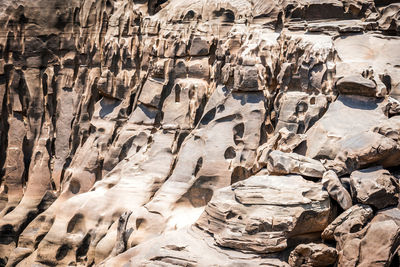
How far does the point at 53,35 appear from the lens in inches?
858

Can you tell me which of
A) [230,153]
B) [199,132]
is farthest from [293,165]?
[199,132]

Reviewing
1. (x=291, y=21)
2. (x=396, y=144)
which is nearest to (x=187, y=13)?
(x=291, y=21)

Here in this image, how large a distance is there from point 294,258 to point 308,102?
15.6 ft

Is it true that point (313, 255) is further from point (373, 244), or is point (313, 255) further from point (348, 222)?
point (373, 244)

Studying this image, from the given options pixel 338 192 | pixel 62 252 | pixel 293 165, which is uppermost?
pixel 293 165

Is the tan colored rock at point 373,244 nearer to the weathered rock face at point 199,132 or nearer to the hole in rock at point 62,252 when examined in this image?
the weathered rock face at point 199,132

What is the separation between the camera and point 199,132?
17.1 meters

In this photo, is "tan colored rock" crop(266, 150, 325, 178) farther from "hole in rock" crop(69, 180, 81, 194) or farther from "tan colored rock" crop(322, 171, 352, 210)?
"hole in rock" crop(69, 180, 81, 194)

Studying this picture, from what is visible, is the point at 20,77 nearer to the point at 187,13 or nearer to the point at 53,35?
the point at 53,35

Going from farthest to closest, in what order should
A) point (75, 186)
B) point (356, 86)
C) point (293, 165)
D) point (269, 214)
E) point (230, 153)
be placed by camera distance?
point (75, 186), point (230, 153), point (356, 86), point (293, 165), point (269, 214)

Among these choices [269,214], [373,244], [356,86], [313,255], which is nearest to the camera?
[373,244]

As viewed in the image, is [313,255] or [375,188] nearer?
[313,255]

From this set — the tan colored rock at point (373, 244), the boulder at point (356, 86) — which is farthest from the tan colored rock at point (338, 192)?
the boulder at point (356, 86)

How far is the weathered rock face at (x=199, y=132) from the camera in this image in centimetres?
1273
